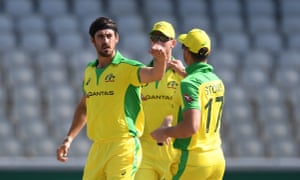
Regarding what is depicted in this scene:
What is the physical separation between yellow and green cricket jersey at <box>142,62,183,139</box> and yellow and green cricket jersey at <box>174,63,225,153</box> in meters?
1.51

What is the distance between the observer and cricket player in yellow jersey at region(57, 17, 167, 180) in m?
7.82

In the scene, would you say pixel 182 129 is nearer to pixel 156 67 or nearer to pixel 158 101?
pixel 156 67

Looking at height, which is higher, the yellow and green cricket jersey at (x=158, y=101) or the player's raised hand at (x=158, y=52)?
the player's raised hand at (x=158, y=52)

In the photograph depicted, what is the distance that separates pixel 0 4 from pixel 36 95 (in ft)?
7.17

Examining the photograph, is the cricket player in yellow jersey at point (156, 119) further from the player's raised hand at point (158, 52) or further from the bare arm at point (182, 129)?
the bare arm at point (182, 129)

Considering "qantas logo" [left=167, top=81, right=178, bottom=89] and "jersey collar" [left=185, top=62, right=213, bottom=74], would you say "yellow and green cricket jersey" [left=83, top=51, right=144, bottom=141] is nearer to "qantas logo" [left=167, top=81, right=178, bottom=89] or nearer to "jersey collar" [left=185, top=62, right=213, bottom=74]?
"jersey collar" [left=185, top=62, right=213, bottom=74]

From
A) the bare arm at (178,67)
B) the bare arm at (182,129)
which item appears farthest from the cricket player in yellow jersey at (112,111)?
the bare arm at (182,129)

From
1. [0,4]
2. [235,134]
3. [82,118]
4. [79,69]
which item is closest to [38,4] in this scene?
[0,4]

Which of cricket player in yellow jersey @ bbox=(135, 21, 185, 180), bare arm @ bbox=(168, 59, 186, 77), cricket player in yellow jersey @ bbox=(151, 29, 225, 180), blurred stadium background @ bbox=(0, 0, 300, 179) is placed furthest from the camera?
blurred stadium background @ bbox=(0, 0, 300, 179)

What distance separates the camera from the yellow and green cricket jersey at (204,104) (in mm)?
7141

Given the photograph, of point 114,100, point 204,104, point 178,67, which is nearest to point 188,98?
point 204,104

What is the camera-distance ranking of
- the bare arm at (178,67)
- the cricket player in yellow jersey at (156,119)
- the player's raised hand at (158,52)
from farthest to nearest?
1. the cricket player in yellow jersey at (156,119)
2. the bare arm at (178,67)
3. the player's raised hand at (158,52)

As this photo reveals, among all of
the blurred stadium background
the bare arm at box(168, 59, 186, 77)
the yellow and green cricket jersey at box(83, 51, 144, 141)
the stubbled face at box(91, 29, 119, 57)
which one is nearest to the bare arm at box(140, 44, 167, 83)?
the yellow and green cricket jersey at box(83, 51, 144, 141)

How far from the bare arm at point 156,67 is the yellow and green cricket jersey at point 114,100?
0.15 meters
